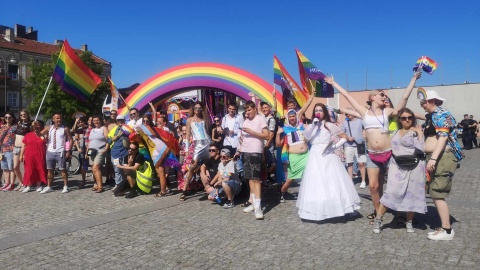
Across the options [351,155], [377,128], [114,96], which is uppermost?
[114,96]

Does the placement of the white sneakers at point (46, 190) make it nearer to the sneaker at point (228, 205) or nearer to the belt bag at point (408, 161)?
the sneaker at point (228, 205)

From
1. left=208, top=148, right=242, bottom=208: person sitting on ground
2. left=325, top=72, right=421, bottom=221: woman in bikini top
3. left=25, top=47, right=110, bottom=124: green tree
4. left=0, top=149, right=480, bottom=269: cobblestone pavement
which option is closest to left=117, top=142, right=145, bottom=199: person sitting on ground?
left=0, top=149, right=480, bottom=269: cobblestone pavement

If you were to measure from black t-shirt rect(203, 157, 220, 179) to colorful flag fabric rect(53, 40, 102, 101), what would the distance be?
4611mm

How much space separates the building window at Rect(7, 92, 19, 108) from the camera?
49.0 meters

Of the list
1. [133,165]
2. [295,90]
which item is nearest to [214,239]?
[133,165]

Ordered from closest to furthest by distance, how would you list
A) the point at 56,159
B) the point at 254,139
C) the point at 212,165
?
the point at 254,139, the point at 212,165, the point at 56,159

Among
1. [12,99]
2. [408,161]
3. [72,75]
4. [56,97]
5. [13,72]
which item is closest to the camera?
[408,161]

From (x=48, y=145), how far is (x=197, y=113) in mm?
3177

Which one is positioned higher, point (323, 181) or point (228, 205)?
point (323, 181)

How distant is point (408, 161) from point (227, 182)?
9.35 ft

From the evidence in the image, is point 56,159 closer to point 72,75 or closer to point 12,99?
point 72,75

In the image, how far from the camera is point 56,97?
117 feet

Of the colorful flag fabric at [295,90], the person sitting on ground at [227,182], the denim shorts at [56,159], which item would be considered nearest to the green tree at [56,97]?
the denim shorts at [56,159]

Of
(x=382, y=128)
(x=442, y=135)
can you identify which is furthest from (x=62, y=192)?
(x=442, y=135)
